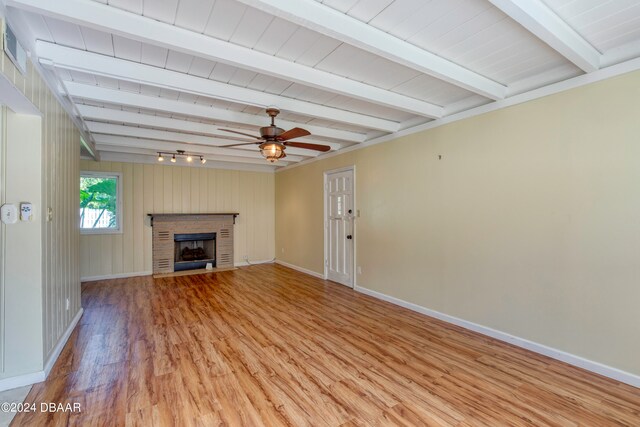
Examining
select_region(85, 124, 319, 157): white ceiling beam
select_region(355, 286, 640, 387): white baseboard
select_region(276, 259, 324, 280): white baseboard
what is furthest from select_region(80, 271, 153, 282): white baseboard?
→ select_region(355, 286, 640, 387): white baseboard

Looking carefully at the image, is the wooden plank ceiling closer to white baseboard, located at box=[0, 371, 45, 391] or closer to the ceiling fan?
the ceiling fan

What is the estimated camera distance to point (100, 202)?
607 centimetres

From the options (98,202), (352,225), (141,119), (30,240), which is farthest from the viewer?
(98,202)

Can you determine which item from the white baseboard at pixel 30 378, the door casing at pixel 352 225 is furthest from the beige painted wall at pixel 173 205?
→ the white baseboard at pixel 30 378

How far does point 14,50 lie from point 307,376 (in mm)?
3080

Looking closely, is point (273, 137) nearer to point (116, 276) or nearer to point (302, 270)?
point (302, 270)

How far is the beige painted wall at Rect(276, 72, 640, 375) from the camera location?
242 centimetres

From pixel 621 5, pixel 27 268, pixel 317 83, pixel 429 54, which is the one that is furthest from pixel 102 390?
pixel 621 5

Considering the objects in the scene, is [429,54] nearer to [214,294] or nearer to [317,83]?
[317,83]

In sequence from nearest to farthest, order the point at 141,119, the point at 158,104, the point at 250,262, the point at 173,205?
the point at 158,104, the point at 141,119, the point at 173,205, the point at 250,262

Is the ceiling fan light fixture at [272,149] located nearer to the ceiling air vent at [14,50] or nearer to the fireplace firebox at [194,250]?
the ceiling air vent at [14,50]

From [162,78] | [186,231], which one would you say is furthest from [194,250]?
[162,78]

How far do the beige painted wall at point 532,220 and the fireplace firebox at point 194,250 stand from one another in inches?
175

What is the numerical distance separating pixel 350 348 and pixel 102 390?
212 centimetres
